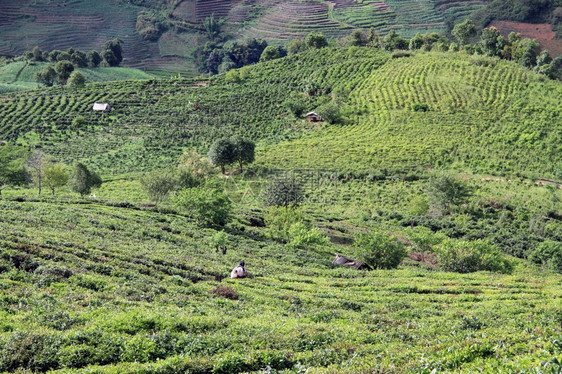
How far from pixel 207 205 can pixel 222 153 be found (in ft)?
109

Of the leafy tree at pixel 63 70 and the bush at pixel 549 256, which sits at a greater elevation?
the leafy tree at pixel 63 70

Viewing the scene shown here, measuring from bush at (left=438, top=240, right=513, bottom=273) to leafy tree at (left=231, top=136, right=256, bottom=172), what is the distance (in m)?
45.8

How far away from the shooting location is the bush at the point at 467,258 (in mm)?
41616

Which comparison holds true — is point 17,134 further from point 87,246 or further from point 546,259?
point 546,259

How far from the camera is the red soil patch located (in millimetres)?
174625

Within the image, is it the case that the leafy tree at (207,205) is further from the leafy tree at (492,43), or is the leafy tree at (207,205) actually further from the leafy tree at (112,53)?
the leafy tree at (112,53)

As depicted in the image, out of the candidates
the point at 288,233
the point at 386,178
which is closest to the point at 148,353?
the point at 288,233

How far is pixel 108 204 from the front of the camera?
174 ft

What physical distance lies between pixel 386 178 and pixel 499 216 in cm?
1983

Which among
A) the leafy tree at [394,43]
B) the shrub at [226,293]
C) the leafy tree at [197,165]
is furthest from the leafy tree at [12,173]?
the leafy tree at [394,43]

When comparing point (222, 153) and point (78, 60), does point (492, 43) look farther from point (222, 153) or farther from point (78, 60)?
point (78, 60)

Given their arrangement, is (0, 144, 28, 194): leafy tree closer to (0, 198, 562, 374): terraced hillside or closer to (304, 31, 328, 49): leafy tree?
(0, 198, 562, 374): terraced hillside

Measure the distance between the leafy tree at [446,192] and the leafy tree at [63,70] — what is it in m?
115

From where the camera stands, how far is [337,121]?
105 m
